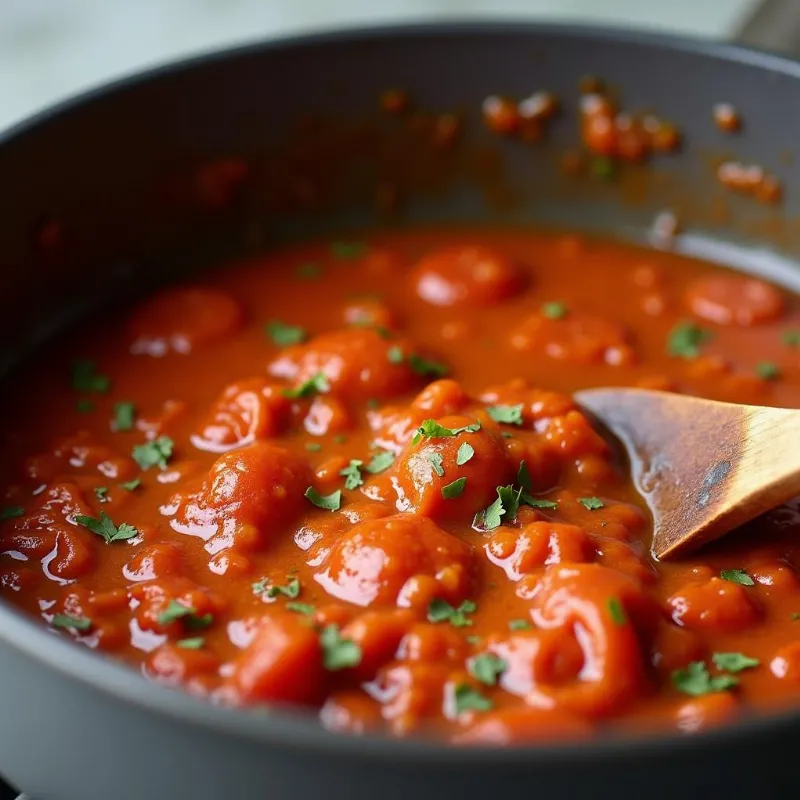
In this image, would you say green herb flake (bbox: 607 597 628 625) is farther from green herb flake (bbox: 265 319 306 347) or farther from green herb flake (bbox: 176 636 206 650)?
green herb flake (bbox: 265 319 306 347)

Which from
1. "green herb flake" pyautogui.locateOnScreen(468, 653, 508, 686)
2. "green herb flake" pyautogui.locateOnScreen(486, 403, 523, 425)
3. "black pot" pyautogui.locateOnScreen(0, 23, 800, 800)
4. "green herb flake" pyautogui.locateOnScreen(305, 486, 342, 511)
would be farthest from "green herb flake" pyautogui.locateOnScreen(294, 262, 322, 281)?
"green herb flake" pyautogui.locateOnScreen(468, 653, 508, 686)

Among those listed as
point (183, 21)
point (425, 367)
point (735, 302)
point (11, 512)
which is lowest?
point (11, 512)

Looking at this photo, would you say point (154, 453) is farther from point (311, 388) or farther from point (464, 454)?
point (464, 454)

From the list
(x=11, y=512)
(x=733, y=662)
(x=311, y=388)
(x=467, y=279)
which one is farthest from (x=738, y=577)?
(x=11, y=512)

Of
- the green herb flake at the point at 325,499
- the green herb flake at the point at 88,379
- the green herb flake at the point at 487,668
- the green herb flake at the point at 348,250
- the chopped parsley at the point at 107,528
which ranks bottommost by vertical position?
the green herb flake at the point at 487,668

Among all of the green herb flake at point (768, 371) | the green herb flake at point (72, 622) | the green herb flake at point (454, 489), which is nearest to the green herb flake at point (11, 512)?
the green herb flake at point (72, 622)

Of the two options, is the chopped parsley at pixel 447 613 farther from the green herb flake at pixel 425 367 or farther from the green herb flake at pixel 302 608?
the green herb flake at pixel 425 367
